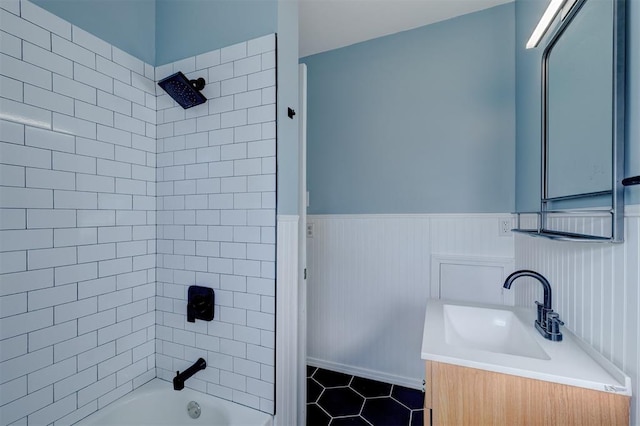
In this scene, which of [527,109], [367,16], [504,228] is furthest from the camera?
[367,16]

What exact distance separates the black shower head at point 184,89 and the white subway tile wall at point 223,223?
0.06 metres

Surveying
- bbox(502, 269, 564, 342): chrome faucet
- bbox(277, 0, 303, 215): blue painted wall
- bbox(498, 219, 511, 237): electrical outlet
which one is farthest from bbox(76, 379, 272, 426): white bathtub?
bbox(498, 219, 511, 237): electrical outlet

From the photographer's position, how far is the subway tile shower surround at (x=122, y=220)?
1.04 meters

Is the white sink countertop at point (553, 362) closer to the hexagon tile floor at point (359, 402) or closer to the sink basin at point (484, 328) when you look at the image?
the sink basin at point (484, 328)

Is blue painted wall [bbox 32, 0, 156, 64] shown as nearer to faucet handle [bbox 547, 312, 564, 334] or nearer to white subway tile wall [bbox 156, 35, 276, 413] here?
white subway tile wall [bbox 156, 35, 276, 413]

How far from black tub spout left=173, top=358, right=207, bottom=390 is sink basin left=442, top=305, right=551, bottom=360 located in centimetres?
115

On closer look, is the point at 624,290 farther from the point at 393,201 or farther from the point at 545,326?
the point at 393,201

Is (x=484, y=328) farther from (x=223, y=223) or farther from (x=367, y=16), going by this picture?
(x=367, y=16)

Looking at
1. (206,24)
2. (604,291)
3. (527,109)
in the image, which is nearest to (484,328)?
(604,291)

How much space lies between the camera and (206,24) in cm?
140

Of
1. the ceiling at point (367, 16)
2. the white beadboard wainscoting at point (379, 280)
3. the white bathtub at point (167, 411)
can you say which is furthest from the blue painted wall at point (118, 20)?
the white bathtub at point (167, 411)

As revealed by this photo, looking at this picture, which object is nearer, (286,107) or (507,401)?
(507,401)

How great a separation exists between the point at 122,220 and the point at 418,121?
1.95 meters

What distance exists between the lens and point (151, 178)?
59.2 inches
